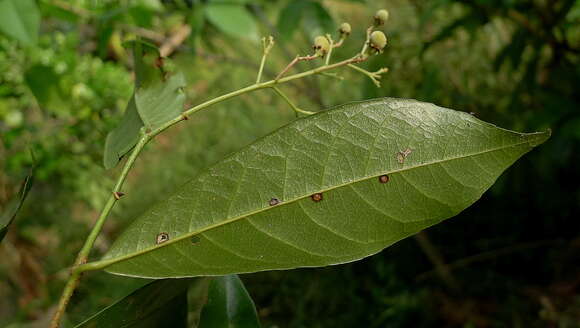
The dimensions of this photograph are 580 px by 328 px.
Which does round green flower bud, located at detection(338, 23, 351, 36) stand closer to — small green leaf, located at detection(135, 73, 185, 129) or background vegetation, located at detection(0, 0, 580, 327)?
small green leaf, located at detection(135, 73, 185, 129)

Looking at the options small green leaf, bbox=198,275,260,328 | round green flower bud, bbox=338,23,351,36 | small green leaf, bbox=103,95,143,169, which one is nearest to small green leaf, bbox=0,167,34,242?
small green leaf, bbox=103,95,143,169

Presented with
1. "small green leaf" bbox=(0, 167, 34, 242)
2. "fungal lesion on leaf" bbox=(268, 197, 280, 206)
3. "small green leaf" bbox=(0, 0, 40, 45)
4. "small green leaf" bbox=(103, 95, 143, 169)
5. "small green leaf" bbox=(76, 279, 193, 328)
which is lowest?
"small green leaf" bbox=(76, 279, 193, 328)

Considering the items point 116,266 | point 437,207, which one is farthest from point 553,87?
point 116,266

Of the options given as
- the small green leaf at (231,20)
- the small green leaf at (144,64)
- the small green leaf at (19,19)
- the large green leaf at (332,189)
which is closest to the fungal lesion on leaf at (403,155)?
the large green leaf at (332,189)

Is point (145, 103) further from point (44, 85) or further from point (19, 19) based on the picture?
point (44, 85)

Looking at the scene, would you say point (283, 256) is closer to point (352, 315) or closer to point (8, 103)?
point (352, 315)
